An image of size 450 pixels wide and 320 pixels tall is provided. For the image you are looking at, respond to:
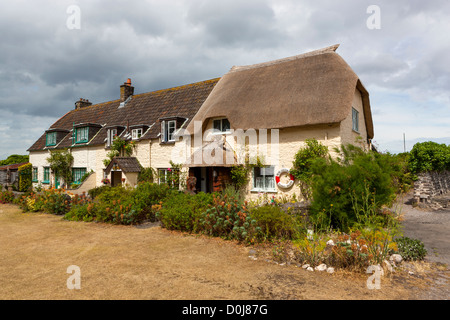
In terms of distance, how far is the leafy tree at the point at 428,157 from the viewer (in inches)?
537

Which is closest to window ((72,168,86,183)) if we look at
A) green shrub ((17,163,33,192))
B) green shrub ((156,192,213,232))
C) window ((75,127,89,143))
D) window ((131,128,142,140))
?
window ((75,127,89,143))

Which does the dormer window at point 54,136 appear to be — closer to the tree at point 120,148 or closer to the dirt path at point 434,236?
the tree at point 120,148

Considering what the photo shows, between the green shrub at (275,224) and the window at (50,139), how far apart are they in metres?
20.5

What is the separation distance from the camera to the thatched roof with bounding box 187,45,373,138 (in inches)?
424

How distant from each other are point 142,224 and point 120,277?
5189mm

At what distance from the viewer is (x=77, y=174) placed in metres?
19.7

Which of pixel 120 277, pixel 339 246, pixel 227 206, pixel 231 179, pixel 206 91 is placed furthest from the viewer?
pixel 206 91

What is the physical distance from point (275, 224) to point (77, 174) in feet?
57.2

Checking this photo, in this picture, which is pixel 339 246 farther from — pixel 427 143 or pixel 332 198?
pixel 427 143

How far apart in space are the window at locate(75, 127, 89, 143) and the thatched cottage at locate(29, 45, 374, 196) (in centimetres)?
165

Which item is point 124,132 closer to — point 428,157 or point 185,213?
point 185,213
